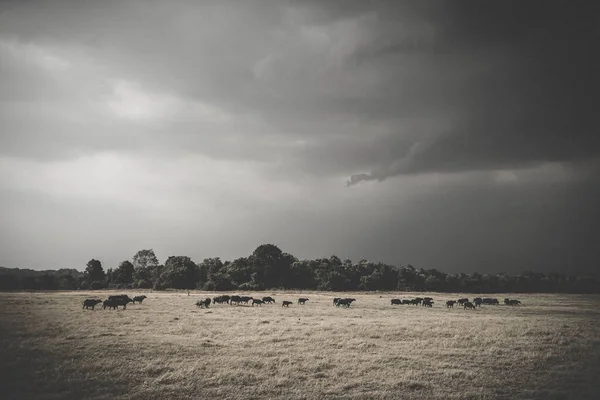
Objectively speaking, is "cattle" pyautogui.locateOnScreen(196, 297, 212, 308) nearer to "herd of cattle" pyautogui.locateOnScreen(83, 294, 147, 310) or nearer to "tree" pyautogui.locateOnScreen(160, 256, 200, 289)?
"herd of cattle" pyautogui.locateOnScreen(83, 294, 147, 310)

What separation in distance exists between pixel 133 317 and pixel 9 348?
1220 centimetres

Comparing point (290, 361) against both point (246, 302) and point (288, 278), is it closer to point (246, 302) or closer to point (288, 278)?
point (246, 302)

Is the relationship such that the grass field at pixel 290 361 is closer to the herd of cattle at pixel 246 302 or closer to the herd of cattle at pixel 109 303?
the herd of cattle at pixel 109 303

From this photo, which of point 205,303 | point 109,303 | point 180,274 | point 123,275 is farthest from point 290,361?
point 123,275

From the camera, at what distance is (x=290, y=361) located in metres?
16.8

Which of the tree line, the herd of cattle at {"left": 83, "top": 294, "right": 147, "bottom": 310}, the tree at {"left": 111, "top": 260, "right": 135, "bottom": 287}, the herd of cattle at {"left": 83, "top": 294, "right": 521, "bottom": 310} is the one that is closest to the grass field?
the herd of cattle at {"left": 83, "top": 294, "right": 147, "bottom": 310}

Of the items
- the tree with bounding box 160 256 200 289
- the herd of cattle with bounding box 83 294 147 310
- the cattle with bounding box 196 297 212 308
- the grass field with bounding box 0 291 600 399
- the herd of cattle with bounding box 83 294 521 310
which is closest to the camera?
the grass field with bounding box 0 291 600 399

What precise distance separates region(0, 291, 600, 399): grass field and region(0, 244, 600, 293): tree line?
55.7 meters

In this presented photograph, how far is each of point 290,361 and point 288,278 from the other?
74.9m

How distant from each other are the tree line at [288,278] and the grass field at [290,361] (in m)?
55.7

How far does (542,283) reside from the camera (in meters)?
95.1

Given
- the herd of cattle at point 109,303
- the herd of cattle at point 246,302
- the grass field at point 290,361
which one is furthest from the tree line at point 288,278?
the grass field at point 290,361

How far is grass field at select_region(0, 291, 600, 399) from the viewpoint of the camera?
13.2 meters

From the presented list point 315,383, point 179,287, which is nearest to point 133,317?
point 315,383
